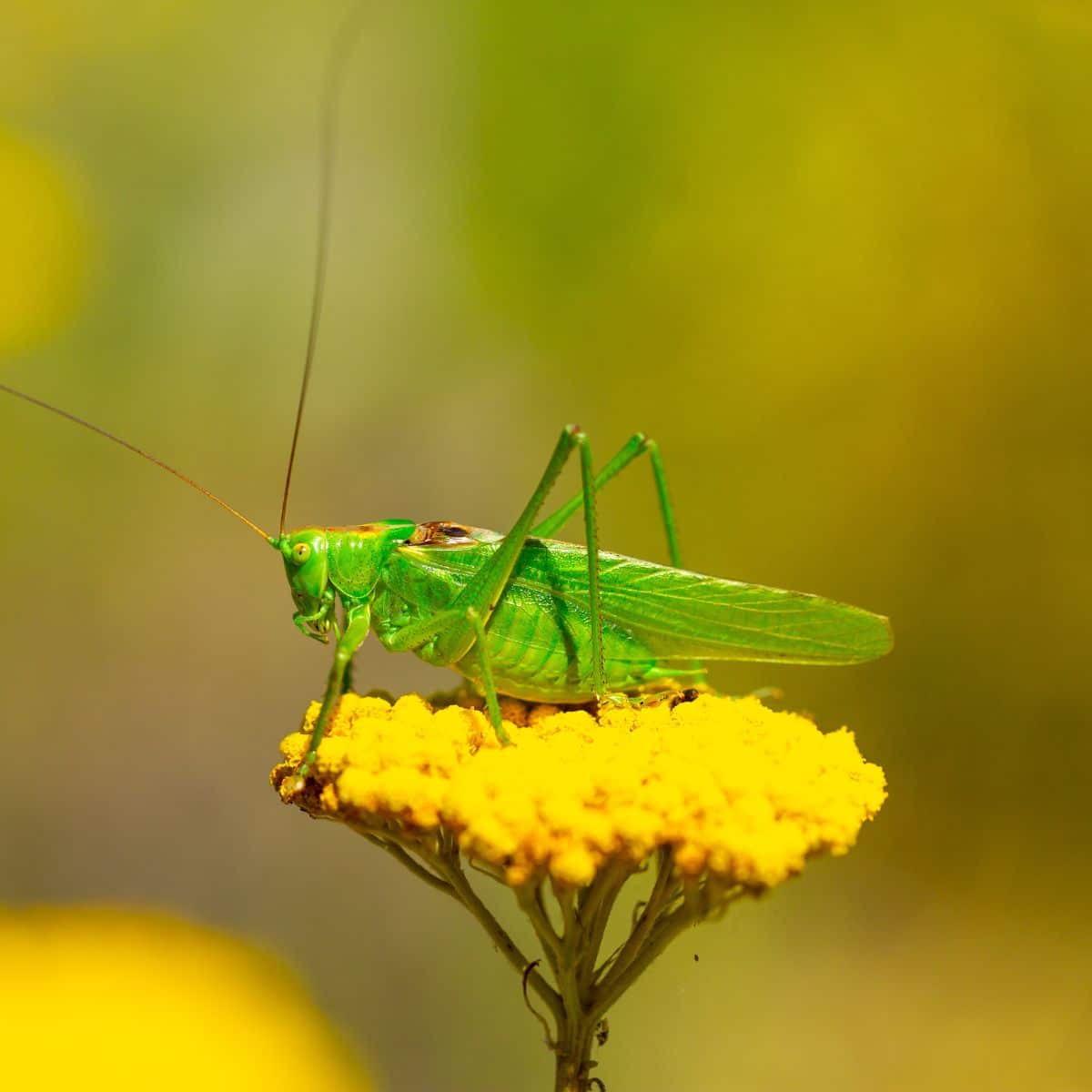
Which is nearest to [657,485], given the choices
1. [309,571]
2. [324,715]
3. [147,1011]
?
[309,571]

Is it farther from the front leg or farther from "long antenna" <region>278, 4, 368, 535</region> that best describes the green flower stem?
"long antenna" <region>278, 4, 368, 535</region>

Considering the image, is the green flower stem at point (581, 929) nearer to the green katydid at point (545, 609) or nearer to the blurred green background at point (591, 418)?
the green katydid at point (545, 609)

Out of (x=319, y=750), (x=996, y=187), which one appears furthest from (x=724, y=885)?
(x=996, y=187)

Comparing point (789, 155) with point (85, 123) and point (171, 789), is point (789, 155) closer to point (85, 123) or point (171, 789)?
point (85, 123)

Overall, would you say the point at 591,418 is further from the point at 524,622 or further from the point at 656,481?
the point at 524,622

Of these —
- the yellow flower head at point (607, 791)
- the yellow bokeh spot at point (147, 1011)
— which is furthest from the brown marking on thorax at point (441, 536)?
the yellow bokeh spot at point (147, 1011)

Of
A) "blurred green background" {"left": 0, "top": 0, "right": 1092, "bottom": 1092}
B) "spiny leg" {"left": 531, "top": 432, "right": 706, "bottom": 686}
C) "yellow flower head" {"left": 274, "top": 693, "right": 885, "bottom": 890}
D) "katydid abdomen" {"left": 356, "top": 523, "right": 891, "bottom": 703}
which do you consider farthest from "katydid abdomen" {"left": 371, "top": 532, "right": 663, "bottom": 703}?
"blurred green background" {"left": 0, "top": 0, "right": 1092, "bottom": 1092}
